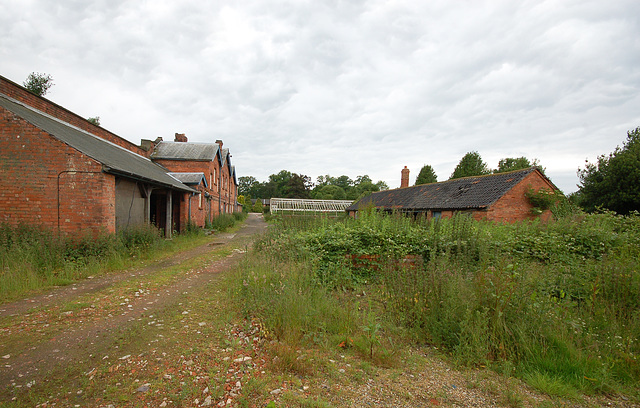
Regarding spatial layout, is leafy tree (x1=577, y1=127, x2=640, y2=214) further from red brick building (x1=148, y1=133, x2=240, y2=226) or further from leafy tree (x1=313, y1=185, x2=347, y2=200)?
leafy tree (x1=313, y1=185, x2=347, y2=200)

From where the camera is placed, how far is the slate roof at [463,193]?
48.7ft

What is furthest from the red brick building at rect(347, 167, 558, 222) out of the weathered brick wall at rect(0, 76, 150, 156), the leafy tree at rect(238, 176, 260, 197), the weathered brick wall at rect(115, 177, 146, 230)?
the leafy tree at rect(238, 176, 260, 197)

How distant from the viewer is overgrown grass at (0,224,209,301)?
17.2 feet

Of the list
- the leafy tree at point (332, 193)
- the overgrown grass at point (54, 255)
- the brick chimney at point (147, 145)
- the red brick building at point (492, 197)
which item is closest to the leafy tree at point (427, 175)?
the red brick building at point (492, 197)

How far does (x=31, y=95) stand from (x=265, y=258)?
38.8 feet

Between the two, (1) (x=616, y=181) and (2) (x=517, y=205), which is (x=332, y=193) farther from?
(2) (x=517, y=205)

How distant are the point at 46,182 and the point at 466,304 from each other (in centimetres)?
1046

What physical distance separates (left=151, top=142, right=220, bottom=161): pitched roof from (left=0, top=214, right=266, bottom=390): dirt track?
1578 cm

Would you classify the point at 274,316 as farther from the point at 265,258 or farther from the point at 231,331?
the point at 265,258

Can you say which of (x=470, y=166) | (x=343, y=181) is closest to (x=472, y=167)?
(x=470, y=166)

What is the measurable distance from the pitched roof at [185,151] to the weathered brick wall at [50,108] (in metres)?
4.75

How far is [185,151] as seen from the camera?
20750 mm

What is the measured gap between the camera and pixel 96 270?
6.41 meters

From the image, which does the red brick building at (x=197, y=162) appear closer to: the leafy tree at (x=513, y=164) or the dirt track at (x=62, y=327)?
the dirt track at (x=62, y=327)
